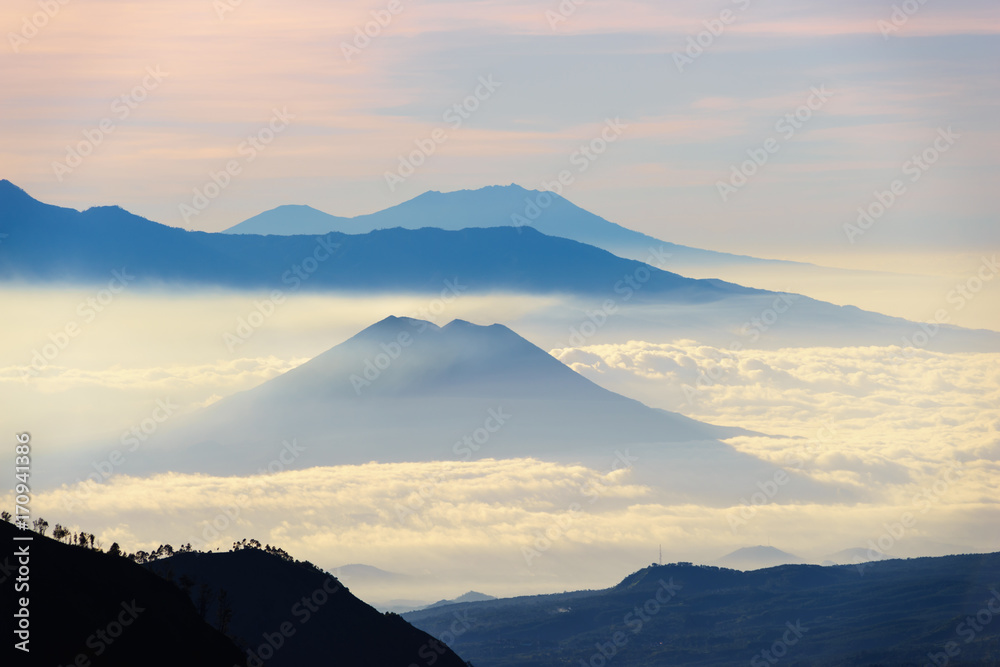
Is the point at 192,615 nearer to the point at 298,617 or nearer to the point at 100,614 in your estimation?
the point at 100,614

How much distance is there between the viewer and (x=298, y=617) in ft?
517

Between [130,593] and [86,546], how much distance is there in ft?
28.4

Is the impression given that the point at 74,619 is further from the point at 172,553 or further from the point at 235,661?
the point at 172,553

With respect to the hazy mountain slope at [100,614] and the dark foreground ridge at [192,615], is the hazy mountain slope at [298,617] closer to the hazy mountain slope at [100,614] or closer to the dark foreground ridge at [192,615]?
the dark foreground ridge at [192,615]

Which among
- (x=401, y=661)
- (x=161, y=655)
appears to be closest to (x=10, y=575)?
(x=161, y=655)

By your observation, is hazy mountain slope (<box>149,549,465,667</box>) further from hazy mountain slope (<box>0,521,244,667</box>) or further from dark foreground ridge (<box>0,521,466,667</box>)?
hazy mountain slope (<box>0,521,244,667</box>)

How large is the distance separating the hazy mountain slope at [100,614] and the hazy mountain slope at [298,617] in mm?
35205

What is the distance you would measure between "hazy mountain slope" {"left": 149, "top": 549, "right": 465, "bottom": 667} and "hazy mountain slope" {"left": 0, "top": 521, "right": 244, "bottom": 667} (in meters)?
35.2

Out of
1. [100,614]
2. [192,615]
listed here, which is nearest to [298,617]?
[192,615]

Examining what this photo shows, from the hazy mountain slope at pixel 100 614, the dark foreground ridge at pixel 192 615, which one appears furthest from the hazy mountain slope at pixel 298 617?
the hazy mountain slope at pixel 100 614

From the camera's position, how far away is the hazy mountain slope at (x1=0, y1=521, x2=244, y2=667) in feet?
306

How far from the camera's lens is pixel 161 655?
101 m

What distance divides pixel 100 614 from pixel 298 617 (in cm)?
5703

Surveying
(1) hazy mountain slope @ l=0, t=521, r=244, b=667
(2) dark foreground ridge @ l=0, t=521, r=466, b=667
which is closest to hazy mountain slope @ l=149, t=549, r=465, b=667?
(2) dark foreground ridge @ l=0, t=521, r=466, b=667
